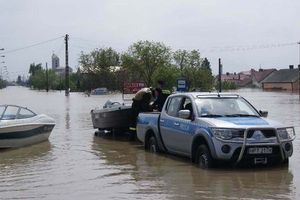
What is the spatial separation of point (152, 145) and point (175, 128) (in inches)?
72.8

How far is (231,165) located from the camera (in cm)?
1134

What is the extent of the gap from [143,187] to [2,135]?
22.7 feet

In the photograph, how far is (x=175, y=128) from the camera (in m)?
12.4

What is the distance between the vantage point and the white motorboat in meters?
15.4

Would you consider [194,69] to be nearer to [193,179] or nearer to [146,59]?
[146,59]

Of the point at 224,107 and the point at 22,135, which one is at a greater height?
the point at 224,107

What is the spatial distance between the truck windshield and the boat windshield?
6.26 metres

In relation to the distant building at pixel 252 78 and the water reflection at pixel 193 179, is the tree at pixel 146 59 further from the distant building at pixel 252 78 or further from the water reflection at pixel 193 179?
the distant building at pixel 252 78

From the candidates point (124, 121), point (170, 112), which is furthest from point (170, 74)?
point (170, 112)

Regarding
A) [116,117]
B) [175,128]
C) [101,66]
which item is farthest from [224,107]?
[101,66]

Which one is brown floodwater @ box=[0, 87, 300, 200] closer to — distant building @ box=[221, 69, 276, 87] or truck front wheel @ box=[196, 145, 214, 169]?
truck front wheel @ box=[196, 145, 214, 169]

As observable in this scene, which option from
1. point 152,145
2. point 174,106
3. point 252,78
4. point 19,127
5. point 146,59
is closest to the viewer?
point 174,106

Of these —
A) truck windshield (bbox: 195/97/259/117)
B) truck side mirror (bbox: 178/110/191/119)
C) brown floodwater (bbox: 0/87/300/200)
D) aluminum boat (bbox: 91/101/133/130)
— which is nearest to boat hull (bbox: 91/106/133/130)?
aluminum boat (bbox: 91/101/133/130)

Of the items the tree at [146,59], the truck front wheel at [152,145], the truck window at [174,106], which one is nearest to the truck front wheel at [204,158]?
the truck window at [174,106]
